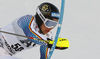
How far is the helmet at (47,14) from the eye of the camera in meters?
4.80

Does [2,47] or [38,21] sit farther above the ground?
[38,21]

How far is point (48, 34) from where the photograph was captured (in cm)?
527

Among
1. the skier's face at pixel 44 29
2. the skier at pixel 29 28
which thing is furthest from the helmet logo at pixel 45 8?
the skier's face at pixel 44 29

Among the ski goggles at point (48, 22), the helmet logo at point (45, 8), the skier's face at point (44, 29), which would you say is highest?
the helmet logo at point (45, 8)

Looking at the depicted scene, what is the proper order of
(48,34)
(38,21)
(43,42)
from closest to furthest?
1. (43,42)
2. (38,21)
3. (48,34)

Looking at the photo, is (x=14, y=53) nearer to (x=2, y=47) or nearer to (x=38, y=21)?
(x=2, y=47)

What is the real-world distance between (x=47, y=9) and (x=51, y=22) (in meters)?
0.21

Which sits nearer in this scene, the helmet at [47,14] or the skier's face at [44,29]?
the helmet at [47,14]

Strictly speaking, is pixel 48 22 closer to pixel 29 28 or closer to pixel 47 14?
pixel 47 14

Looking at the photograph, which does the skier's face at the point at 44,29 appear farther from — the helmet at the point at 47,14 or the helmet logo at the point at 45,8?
the helmet logo at the point at 45,8

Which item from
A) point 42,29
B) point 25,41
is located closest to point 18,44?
point 25,41

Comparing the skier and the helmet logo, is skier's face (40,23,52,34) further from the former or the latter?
the helmet logo

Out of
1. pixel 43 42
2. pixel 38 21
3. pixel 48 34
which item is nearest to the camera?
pixel 43 42

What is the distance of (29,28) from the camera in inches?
186
